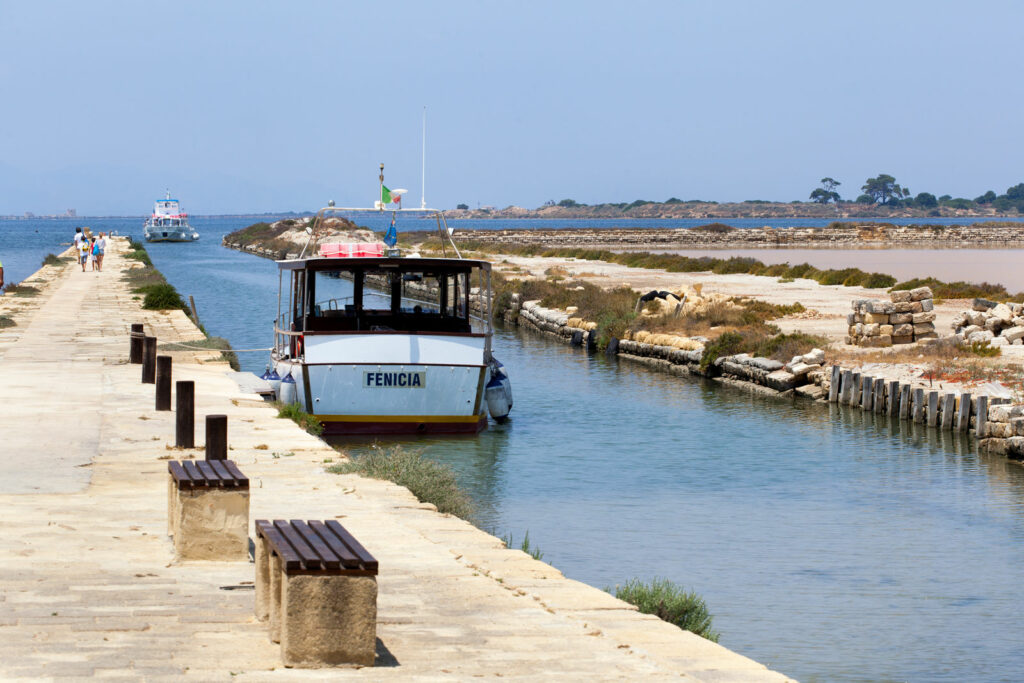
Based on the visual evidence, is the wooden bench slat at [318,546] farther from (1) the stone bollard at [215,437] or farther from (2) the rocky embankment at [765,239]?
(2) the rocky embankment at [765,239]

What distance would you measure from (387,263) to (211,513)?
1320cm

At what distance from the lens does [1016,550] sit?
15492mm

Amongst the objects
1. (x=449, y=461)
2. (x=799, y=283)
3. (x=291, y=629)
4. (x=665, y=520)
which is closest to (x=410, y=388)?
(x=449, y=461)

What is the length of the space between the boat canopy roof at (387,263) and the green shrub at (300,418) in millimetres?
2710

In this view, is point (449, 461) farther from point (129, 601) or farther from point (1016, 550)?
point (129, 601)

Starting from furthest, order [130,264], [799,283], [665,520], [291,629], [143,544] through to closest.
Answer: [130,264], [799,283], [665,520], [143,544], [291,629]

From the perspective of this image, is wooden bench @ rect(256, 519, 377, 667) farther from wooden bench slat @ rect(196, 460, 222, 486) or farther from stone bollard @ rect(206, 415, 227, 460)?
stone bollard @ rect(206, 415, 227, 460)

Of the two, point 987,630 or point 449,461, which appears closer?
point 987,630

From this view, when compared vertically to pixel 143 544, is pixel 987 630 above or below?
below

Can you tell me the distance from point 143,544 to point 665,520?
8282 millimetres

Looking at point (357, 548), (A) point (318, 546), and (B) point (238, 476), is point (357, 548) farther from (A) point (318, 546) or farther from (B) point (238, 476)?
(B) point (238, 476)

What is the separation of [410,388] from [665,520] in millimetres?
6548

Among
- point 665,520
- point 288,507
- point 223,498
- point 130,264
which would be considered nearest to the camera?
point 223,498

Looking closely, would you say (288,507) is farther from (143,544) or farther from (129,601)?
(129,601)
